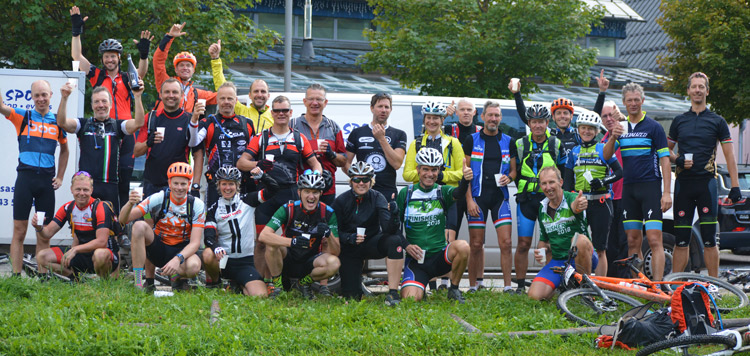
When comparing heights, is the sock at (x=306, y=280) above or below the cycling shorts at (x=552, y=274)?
below

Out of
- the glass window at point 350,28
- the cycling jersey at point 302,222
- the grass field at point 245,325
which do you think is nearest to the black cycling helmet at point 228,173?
the cycling jersey at point 302,222

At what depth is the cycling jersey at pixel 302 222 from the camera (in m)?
8.56

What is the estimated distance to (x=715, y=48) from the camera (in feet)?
66.9

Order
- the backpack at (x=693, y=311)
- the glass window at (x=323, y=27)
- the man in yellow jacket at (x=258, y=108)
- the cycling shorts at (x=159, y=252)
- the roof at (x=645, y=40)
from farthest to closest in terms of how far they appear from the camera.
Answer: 1. the roof at (x=645, y=40)
2. the glass window at (x=323, y=27)
3. the man in yellow jacket at (x=258, y=108)
4. the cycling shorts at (x=159, y=252)
5. the backpack at (x=693, y=311)

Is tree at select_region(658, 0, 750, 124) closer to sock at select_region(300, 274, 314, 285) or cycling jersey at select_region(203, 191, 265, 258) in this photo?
sock at select_region(300, 274, 314, 285)

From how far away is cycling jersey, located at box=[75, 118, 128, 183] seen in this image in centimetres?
929

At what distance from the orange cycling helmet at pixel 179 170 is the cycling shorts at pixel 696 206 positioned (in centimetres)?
571

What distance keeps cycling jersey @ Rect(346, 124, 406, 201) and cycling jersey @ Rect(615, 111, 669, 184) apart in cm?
269

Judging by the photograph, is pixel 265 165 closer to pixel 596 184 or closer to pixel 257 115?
pixel 257 115

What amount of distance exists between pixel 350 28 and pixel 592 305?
3397 centimetres

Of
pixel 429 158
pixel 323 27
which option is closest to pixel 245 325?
pixel 429 158

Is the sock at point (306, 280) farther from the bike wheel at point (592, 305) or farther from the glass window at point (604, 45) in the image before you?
the glass window at point (604, 45)

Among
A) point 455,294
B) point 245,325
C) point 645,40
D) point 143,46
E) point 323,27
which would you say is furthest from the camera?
point 645,40

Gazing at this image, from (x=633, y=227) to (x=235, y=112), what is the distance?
4962mm
